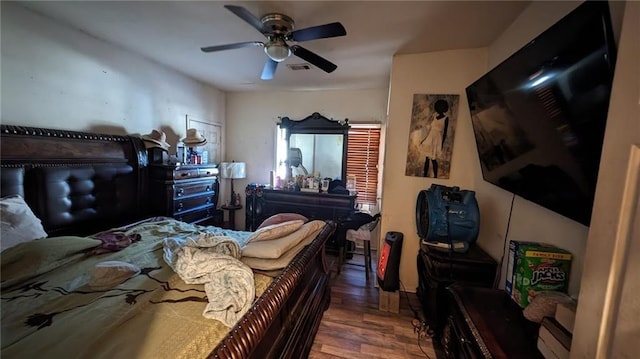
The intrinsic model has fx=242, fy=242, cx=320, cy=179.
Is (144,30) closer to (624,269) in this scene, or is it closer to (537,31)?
(537,31)

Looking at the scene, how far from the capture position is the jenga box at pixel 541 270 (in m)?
1.14

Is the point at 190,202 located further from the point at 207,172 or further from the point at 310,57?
the point at 310,57

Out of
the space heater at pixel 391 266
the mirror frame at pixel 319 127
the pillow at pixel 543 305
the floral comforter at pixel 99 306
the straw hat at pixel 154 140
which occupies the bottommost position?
the space heater at pixel 391 266

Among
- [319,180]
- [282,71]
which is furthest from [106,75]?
[319,180]

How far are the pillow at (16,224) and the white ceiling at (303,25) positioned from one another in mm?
1438

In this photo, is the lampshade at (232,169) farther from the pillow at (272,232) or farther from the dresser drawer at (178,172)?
the pillow at (272,232)

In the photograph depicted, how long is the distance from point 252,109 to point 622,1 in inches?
157

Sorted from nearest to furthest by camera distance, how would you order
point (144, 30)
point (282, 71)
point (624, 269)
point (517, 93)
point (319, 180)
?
1. point (624, 269)
2. point (517, 93)
3. point (144, 30)
4. point (282, 71)
5. point (319, 180)

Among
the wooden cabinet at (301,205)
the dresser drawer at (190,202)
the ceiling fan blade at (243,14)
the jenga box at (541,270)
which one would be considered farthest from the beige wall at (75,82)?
the jenga box at (541,270)

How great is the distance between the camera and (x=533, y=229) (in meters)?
1.46

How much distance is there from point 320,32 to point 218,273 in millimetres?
1529

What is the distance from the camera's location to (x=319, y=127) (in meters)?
3.86

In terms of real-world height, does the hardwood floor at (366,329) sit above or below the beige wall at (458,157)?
below

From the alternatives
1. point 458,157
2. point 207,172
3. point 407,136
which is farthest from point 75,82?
point 458,157
